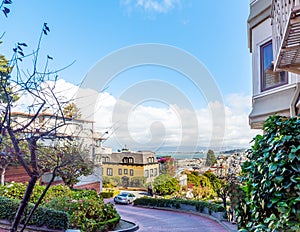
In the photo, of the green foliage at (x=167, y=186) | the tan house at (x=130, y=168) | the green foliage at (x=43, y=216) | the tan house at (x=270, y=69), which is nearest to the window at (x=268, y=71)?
the tan house at (x=270, y=69)

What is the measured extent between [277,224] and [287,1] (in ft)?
8.61

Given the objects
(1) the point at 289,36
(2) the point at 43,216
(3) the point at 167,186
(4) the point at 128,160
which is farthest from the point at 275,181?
(4) the point at 128,160

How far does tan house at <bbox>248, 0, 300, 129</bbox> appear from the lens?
4.15 m

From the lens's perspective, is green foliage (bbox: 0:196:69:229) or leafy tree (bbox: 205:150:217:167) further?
leafy tree (bbox: 205:150:217:167)

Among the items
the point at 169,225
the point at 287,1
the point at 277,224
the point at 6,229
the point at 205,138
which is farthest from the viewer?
the point at 205,138

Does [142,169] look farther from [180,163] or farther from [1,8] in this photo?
[1,8]

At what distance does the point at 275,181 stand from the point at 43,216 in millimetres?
6194

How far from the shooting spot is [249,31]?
6.58m

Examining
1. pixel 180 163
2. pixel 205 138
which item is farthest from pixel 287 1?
pixel 180 163

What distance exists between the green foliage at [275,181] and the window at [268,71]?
3.38 metres

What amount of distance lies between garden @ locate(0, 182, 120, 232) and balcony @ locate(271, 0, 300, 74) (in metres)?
6.03

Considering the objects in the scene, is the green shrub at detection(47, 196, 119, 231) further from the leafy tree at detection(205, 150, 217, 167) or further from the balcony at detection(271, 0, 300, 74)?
the leafy tree at detection(205, 150, 217, 167)

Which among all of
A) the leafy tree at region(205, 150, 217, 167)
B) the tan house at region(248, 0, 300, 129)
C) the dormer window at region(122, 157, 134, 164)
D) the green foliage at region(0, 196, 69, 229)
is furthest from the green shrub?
the dormer window at region(122, 157, 134, 164)

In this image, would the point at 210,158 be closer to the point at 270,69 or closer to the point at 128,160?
the point at 128,160
